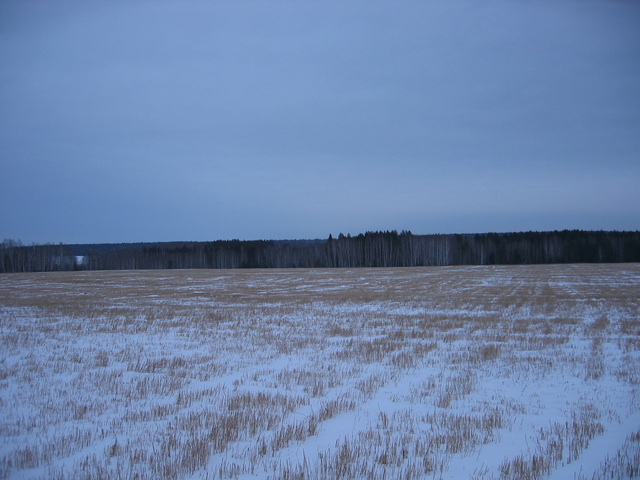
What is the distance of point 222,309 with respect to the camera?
2406 cm

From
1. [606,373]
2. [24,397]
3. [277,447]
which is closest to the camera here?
[277,447]

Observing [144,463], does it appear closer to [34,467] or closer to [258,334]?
[34,467]

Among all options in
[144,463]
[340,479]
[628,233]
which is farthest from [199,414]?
[628,233]

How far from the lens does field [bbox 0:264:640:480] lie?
5.59 m

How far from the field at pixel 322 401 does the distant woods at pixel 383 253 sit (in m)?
110

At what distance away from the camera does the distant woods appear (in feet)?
390

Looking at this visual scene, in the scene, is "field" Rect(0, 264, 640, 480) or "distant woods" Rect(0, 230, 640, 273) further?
"distant woods" Rect(0, 230, 640, 273)

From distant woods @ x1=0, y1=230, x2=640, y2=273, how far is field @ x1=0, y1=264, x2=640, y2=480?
4323 inches

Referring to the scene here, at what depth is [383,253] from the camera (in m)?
126

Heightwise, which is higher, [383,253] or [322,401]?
[383,253]

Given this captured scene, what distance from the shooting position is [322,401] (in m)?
8.10

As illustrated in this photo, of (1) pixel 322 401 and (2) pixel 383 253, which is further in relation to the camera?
(2) pixel 383 253

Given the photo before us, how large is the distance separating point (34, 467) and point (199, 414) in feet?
7.96

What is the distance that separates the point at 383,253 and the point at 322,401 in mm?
119543
